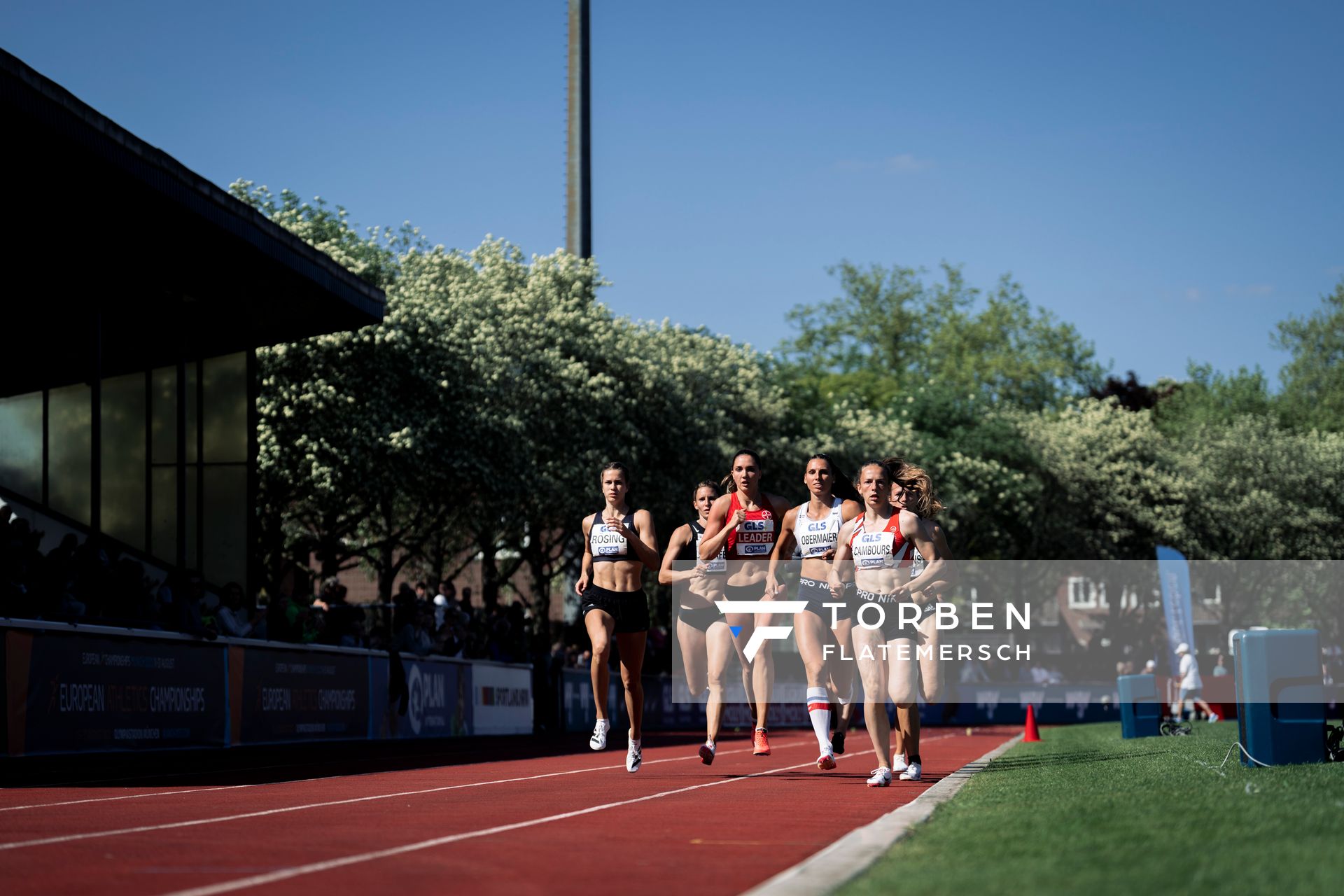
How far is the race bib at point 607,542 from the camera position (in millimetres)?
12727

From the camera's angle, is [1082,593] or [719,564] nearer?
[719,564]

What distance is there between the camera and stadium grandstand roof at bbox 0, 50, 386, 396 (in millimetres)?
18766

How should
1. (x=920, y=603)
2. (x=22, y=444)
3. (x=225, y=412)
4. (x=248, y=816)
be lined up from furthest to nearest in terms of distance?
(x=225, y=412)
(x=22, y=444)
(x=920, y=603)
(x=248, y=816)

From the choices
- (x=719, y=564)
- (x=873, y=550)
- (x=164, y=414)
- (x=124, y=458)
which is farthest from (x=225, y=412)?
(x=873, y=550)

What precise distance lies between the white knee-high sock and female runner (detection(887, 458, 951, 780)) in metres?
0.51

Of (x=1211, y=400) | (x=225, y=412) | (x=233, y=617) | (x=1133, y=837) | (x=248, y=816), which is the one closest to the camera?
(x=1133, y=837)

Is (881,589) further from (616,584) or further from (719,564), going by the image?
(616,584)

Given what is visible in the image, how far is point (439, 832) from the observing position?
27.8ft

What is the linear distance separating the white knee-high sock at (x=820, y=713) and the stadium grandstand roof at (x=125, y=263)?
10.0m

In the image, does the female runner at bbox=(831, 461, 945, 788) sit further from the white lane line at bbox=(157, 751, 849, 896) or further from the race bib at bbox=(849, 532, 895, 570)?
the white lane line at bbox=(157, 751, 849, 896)

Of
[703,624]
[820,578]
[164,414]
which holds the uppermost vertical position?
[164,414]

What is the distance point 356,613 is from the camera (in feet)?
82.6

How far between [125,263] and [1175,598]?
21.9 metres

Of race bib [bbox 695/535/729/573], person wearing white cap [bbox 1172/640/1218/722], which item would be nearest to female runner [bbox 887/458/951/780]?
race bib [bbox 695/535/729/573]
